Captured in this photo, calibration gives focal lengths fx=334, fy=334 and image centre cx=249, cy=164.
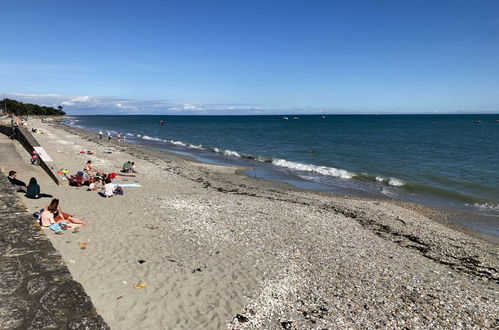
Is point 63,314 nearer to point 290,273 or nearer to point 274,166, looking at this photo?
point 290,273

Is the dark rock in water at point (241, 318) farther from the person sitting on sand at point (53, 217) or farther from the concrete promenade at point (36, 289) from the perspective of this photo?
the person sitting on sand at point (53, 217)

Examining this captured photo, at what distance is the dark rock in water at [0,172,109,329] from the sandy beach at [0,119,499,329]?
6.49ft

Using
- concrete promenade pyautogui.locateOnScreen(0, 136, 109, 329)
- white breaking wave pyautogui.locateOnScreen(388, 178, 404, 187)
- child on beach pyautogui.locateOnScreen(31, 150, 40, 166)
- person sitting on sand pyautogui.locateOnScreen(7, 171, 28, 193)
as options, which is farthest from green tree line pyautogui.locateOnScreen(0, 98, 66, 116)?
concrete promenade pyautogui.locateOnScreen(0, 136, 109, 329)

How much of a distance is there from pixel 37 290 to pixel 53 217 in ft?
24.2

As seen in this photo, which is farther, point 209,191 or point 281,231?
point 209,191

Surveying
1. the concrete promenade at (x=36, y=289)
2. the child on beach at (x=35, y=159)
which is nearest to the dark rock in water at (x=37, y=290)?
the concrete promenade at (x=36, y=289)

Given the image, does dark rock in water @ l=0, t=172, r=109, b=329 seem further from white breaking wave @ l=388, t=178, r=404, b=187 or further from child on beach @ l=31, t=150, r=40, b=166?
white breaking wave @ l=388, t=178, r=404, b=187

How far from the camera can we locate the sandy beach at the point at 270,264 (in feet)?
23.4

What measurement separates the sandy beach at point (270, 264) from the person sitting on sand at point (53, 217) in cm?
61

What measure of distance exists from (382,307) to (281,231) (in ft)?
17.3

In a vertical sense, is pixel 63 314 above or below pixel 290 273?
above

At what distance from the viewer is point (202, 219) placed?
1320 cm

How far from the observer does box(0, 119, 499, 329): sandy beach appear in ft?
23.4

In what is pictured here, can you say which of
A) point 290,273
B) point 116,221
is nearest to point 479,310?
point 290,273
